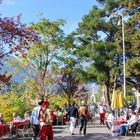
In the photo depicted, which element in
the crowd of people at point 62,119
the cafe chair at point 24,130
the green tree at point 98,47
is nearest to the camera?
the crowd of people at point 62,119

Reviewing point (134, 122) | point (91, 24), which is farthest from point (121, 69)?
point (134, 122)

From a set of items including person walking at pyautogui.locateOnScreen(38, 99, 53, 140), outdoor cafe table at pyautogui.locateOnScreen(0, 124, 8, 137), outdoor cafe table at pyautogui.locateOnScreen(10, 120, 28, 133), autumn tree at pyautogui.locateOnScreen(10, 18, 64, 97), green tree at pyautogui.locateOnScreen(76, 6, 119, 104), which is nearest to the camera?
person walking at pyautogui.locateOnScreen(38, 99, 53, 140)

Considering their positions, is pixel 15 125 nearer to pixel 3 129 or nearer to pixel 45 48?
pixel 3 129

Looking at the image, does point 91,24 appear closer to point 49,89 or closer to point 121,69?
point 121,69

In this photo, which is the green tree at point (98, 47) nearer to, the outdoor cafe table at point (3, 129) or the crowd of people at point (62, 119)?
the crowd of people at point (62, 119)

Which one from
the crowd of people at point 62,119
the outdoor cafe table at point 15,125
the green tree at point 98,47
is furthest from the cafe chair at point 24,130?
the green tree at point 98,47

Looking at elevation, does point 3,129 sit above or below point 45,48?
below

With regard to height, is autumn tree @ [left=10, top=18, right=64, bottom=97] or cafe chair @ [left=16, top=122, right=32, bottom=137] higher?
autumn tree @ [left=10, top=18, right=64, bottom=97]

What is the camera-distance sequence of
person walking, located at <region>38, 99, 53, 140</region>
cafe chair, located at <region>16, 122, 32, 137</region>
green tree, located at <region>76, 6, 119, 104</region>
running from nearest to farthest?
person walking, located at <region>38, 99, 53, 140</region> < cafe chair, located at <region>16, 122, 32, 137</region> < green tree, located at <region>76, 6, 119, 104</region>

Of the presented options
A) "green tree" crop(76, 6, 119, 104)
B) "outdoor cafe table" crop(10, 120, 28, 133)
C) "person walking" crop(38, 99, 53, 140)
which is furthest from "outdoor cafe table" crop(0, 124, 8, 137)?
"green tree" crop(76, 6, 119, 104)

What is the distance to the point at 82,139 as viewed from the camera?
19.7 metres

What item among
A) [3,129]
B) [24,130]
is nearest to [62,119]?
[24,130]

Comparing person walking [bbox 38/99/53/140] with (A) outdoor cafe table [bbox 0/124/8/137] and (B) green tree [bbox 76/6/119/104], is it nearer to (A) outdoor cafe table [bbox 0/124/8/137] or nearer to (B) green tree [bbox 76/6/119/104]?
(A) outdoor cafe table [bbox 0/124/8/137]

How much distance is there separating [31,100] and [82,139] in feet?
70.4
